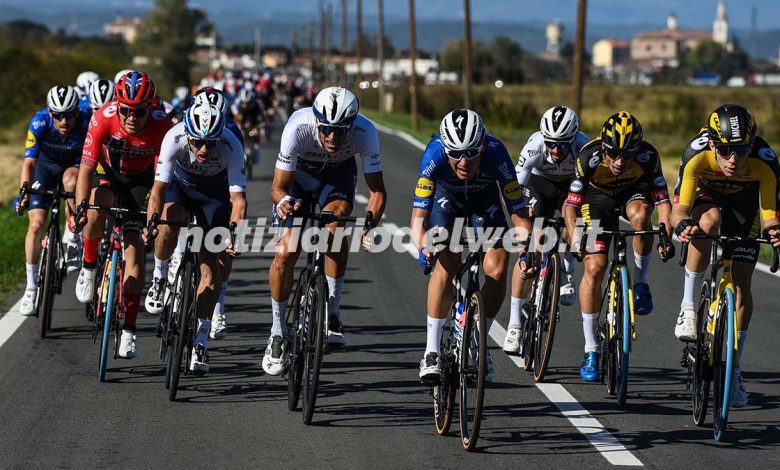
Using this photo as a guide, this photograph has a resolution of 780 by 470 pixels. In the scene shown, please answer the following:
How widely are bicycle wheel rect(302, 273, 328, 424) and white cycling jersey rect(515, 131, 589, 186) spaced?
124 inches

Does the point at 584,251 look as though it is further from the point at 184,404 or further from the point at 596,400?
the point at 184,404

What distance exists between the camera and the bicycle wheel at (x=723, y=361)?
7582 millimetres

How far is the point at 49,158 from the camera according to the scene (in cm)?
1180

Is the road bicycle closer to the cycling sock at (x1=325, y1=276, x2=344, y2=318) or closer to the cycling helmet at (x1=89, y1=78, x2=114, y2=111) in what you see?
the cycling sock at (x1=325, y1=276, x2=344, y2=318)

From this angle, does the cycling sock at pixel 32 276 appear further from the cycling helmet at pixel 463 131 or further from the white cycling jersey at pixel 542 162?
the cycling helmet at pixel 463 131

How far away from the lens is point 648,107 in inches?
2621

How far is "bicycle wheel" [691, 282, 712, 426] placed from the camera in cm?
802

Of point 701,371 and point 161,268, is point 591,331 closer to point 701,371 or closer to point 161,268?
point 701,371

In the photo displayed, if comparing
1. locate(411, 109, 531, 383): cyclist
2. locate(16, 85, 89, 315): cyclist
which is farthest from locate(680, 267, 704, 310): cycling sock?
locate(16, 85, 89, 315): cyclist

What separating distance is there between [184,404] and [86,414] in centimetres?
66

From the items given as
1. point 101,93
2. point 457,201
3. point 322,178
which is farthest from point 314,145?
point 101,93

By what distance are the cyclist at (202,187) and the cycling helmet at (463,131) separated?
1.66 metres

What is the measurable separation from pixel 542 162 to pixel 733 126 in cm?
304

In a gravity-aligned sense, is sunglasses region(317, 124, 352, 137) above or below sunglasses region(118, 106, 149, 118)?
below
